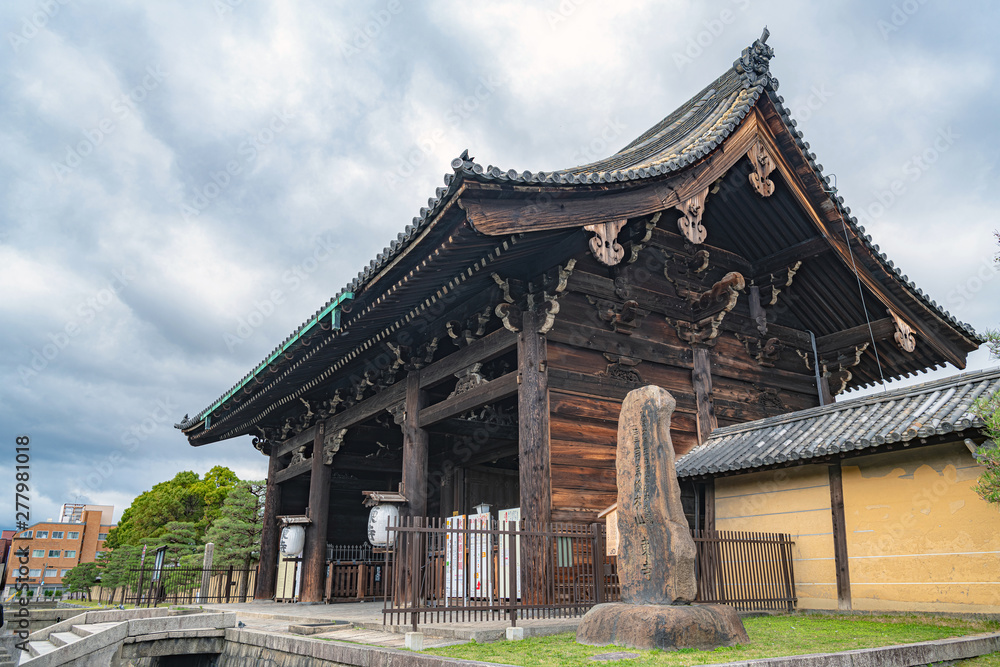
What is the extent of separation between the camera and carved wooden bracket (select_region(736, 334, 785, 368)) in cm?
1278

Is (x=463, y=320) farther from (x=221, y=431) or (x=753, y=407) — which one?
(x=221, y=431)

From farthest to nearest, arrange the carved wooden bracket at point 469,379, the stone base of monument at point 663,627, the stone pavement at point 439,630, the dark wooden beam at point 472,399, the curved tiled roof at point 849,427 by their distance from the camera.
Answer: the carved wooden bracket at point 469,379, the dark wooden beam at point 472,399, the curved tiled roof at point 849,427, the stone pavement at point 439,630, the stone base of monument at point 663,627

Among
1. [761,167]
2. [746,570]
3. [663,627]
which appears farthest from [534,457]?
[761,167]

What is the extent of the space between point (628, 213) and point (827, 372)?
7.08 m

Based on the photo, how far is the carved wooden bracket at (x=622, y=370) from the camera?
1075 cm

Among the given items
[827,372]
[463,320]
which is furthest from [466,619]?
[827,372]

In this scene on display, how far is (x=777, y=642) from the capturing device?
670cm

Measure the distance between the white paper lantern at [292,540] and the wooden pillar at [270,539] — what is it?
293 centimetres

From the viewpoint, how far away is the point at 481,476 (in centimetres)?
1612

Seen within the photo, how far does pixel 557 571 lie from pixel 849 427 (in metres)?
4.43

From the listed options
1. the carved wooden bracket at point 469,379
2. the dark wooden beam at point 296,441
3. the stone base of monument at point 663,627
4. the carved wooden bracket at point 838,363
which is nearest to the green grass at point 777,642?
the stone base of monument at point 663,627

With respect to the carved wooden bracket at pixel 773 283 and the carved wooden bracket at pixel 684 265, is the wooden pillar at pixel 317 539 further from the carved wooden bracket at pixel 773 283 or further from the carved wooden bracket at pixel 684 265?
the carved wooden bracket at pixel 773 283

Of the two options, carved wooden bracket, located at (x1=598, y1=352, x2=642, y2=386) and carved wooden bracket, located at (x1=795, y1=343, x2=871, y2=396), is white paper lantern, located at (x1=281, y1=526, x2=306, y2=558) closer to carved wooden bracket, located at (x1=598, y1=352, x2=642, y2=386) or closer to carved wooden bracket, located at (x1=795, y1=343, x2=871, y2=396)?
carved wooden bracket, located at (x1=598, y1=352, x2=642, y2=386)

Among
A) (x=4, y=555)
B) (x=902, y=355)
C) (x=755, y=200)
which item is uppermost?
(x=755, y=200)
